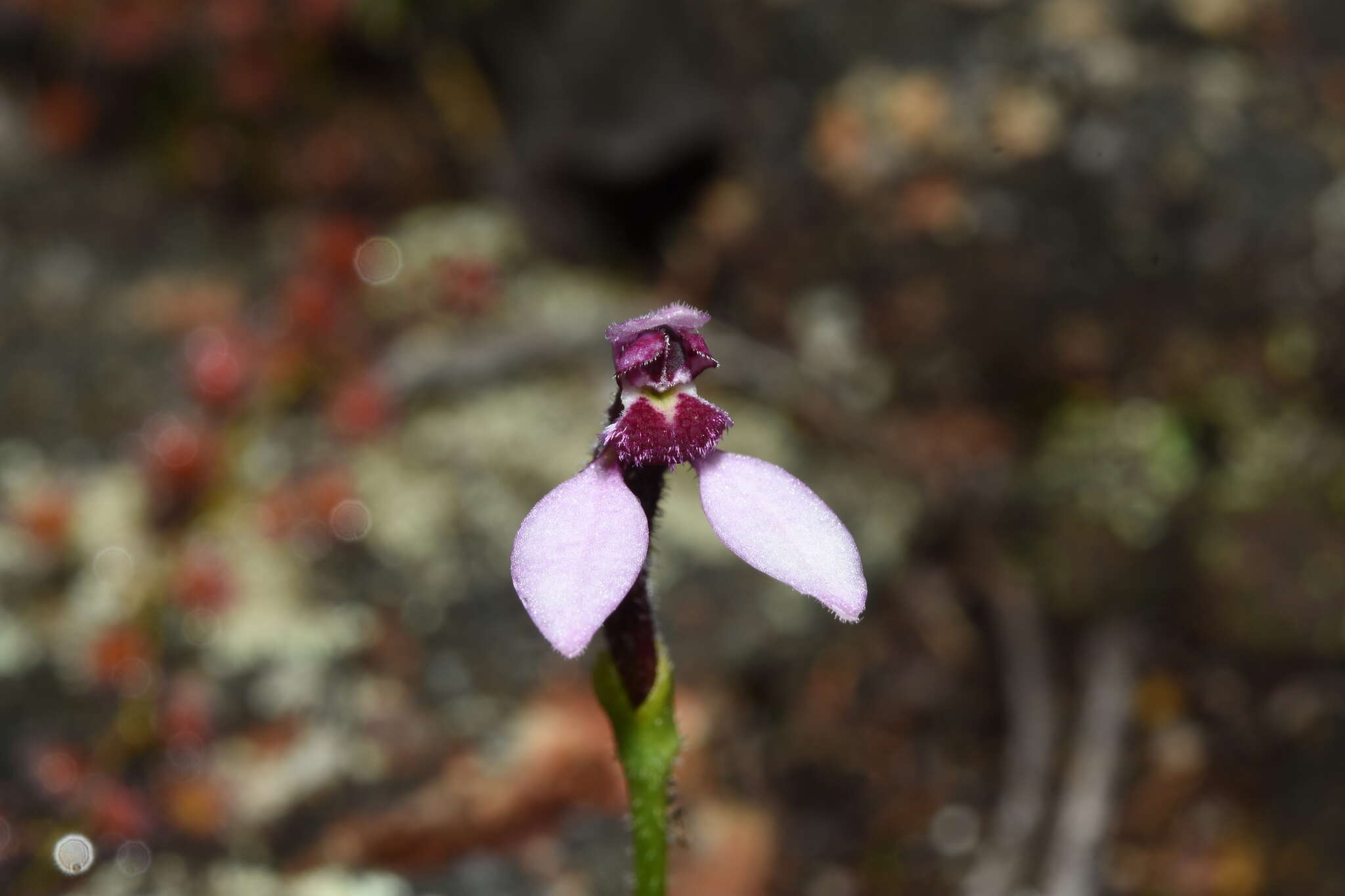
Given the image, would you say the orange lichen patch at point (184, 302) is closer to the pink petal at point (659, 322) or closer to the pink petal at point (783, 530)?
the pink petal at point (659, 322)

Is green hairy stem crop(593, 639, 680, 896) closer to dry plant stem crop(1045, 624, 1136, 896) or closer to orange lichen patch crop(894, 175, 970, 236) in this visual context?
dry plant stem crop(1045, 624, 1136, 896)

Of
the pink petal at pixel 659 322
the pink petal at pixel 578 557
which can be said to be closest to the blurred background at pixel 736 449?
the pink petal at pixel 659 322

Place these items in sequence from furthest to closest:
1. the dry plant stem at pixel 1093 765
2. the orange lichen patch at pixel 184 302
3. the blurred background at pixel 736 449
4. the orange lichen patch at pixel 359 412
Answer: the orange lichen patch at pixel 184 302 → the orange lichen patch at pixel 359 412 → the dry plant stem at pixel 1093 765 → the blurred background at pixel 736 449

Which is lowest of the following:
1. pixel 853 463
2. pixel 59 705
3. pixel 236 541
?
pixel 59 705

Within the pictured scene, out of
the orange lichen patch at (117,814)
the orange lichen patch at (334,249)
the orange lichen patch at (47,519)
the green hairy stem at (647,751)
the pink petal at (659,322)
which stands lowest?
the green hairy stem at (647,751)

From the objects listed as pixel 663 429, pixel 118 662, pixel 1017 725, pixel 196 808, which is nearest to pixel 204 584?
pixel 118 662

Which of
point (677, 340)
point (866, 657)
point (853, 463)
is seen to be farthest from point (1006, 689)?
point (677, 340)

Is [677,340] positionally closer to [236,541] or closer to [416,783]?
[416,783]
